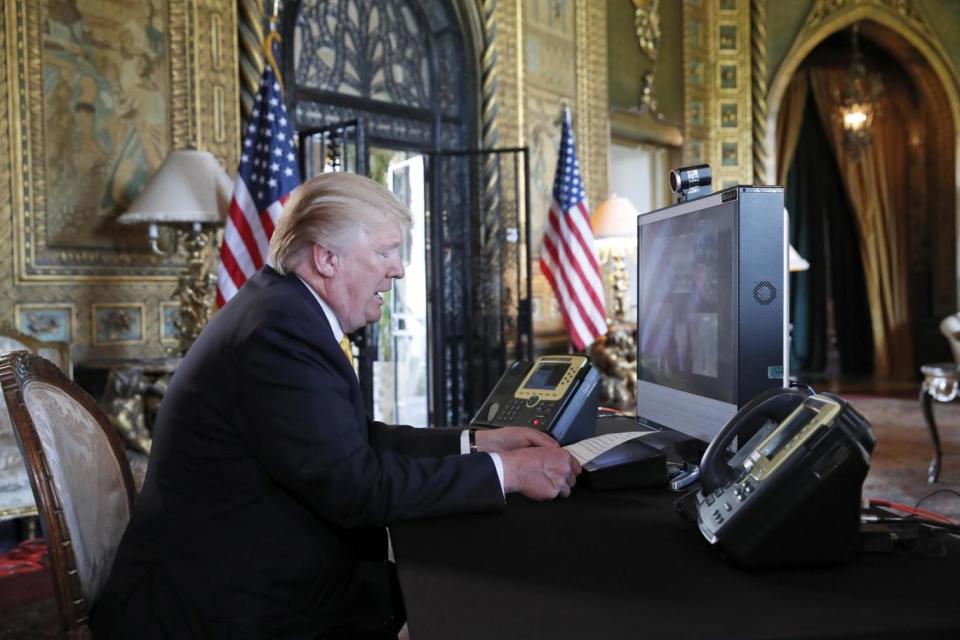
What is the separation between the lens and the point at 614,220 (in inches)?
255

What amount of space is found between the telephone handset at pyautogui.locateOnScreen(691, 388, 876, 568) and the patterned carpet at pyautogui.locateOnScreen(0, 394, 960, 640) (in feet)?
5.15

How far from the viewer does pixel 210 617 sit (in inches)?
52.3

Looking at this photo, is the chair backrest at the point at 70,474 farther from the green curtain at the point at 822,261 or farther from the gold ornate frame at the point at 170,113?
the green curtain at the point at 822,261

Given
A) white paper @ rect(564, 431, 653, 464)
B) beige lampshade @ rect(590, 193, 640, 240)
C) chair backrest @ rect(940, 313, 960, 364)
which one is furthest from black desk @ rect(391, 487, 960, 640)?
beige lampshade @ rect(590, 193, 640, 240)

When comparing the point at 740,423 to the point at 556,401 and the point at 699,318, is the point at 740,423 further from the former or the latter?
the point at 556,401

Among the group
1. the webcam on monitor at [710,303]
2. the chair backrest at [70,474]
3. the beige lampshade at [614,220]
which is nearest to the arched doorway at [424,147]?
the beige lampshade at [614,220]

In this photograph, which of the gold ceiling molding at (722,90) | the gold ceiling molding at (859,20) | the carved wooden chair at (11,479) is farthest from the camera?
the gold ceiling molding at (859,20)

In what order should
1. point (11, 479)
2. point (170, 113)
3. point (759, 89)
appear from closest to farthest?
point (11, 479) → point (170, 113) → point (759, 89)

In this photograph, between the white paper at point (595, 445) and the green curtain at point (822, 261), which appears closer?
the white paper at point (595, 445)

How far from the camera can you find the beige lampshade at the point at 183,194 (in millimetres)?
3799

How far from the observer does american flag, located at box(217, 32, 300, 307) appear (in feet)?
12.8

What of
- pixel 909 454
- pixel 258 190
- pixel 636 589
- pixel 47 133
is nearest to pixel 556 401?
pixel 636 589

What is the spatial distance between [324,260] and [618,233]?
5.09 meters

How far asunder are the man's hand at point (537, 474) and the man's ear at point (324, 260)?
433mm
